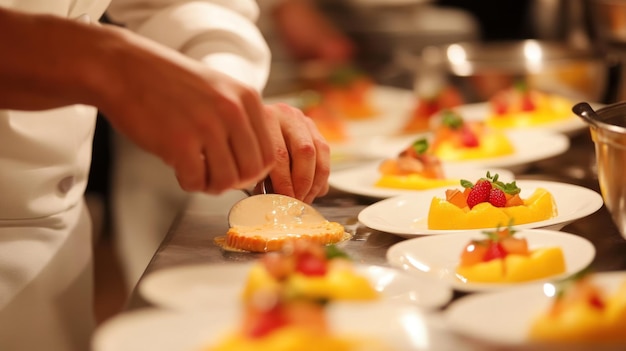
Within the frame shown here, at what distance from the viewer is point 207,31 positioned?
203 centimetres

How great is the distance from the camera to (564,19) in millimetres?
3209

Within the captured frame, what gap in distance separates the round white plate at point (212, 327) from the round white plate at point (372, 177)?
79 cm

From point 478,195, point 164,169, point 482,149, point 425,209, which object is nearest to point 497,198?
point 478,195

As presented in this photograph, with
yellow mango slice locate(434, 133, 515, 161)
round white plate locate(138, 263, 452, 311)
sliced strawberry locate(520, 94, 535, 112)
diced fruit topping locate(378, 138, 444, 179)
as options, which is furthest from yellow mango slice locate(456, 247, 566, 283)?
sliced strawberry locate(520, 94, 535, 112)

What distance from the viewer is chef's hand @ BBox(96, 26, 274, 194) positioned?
3.78ft

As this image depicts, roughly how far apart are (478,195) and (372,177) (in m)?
Result: 0.49

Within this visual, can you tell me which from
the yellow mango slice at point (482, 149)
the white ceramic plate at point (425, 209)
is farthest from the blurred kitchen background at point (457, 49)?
the white ceramic plate at point (425, 209)

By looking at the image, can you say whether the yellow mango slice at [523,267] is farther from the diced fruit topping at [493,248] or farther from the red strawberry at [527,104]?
the red strawberry at [527,104]

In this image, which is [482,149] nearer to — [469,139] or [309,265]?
[469,139]

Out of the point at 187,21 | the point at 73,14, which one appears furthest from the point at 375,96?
the point at 73,14

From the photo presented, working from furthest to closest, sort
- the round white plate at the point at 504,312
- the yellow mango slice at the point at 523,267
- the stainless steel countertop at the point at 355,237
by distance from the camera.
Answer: the stainless steel countertop at the point at 355,237 → the yellow mango slice at the point at 523,267 → the round white plate at the point at 504,312

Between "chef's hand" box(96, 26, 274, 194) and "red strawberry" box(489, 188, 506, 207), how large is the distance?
0.53 metres

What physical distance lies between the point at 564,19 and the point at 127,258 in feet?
5.69

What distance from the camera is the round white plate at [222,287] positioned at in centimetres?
117
